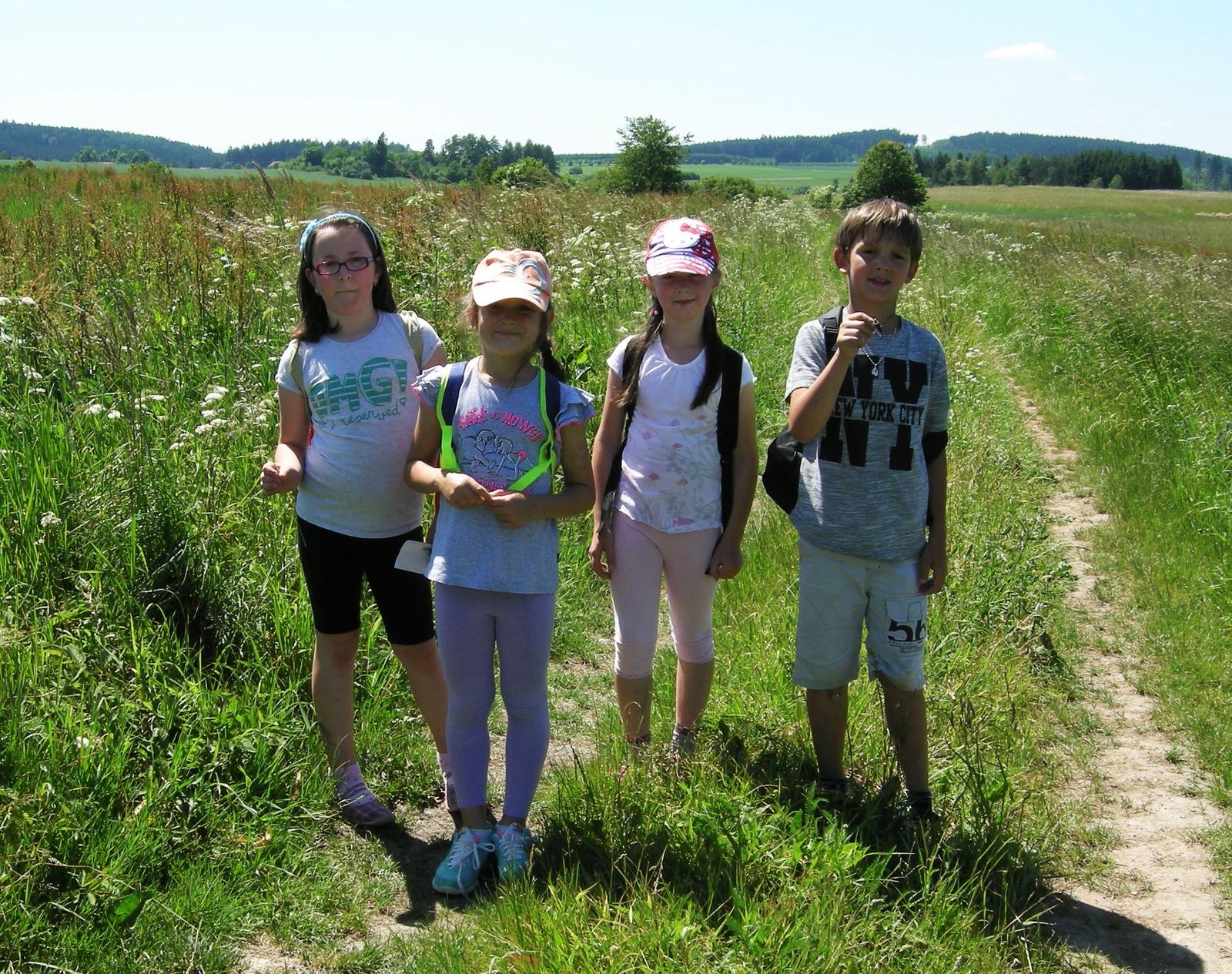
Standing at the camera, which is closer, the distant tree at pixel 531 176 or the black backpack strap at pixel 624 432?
the black backpack strap at pixel 624 432

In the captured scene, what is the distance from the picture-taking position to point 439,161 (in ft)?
82.0

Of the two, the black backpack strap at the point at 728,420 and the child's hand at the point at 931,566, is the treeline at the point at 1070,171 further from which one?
the child's hand at the point at 931,566

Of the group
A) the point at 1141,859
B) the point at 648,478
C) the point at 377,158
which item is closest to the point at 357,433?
the point at 648,478

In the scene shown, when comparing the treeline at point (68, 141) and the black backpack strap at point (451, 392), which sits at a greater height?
the treeline at point (68, 141)

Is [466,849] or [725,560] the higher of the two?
[725,560]

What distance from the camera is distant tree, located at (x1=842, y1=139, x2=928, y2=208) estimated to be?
5916 cm

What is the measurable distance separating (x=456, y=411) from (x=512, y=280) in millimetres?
392

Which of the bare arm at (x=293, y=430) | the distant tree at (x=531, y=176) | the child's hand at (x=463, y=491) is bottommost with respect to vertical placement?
the child's hand at (x=463, y=491)

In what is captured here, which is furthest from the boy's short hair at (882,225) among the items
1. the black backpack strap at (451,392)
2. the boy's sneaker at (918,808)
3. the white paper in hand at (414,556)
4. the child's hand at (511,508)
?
the boy's sneaker at (918,808)

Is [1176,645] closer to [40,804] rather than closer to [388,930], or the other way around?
[388,930]

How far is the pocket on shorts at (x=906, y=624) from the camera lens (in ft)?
9.59

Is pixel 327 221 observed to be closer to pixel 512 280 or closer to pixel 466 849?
pixel 512 280

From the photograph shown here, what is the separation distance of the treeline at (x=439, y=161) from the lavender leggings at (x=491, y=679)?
5.99m

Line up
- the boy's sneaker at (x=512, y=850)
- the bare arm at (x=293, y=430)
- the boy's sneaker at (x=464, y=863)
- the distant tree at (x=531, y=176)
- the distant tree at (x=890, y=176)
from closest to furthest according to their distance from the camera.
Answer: the boy's sneaker at (x=512, y=850) < the boy's sneaker at (x=464, y=863) < the bare arm at (x=293, y=430) < the distant tree at (x=531, y=176) < the distant tree at (x=890, y=176)
